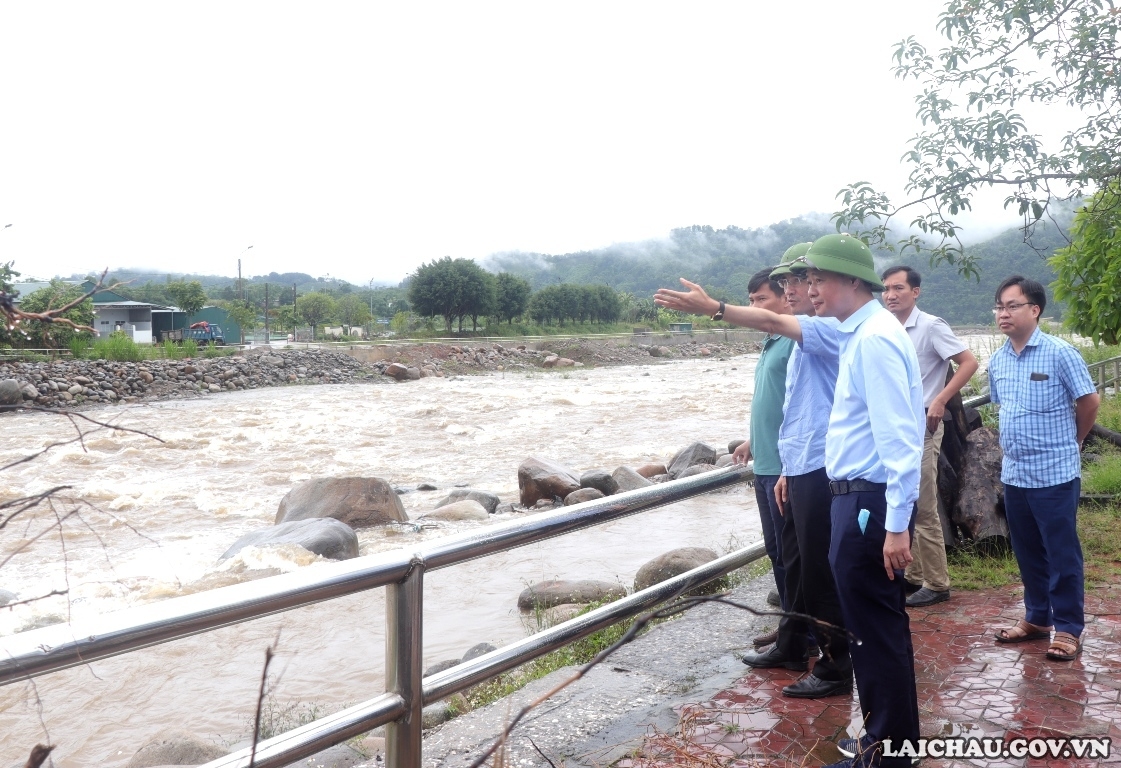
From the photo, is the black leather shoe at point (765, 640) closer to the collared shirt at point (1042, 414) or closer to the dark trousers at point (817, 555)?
the dark trousers at point (817, 555)

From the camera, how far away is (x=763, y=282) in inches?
153

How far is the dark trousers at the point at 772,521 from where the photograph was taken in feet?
12.8

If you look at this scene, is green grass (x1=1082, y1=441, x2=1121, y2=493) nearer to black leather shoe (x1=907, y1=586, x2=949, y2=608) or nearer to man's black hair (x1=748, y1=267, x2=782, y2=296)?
black leather shoe (x1=907, y1=586, x2=949, y2=608)

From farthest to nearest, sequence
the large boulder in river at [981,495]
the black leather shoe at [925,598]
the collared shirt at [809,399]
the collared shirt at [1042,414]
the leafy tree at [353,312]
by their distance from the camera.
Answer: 1. the leafy tree at [353,312]
2. the large boulder in river at [981,495]
3. the black leather shoe at [925,598]
4. the collared shirt at [1042,414]
5. the collared shirt at [809,399]

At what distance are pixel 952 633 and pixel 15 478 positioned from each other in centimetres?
1587

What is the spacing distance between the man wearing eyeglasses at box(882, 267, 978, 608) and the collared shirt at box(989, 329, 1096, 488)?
47 cm

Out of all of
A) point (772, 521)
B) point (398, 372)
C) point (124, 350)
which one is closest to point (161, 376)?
point (124, 350)

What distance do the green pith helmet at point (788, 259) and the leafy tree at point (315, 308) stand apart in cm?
7579

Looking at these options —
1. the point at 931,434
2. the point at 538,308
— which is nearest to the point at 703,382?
the point at 931,434

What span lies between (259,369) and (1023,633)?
34453 mm

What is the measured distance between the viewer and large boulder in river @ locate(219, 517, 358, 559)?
9.34m

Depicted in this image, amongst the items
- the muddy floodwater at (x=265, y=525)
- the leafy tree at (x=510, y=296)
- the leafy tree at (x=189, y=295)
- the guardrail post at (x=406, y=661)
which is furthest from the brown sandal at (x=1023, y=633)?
the leafy tree at (x=189, y=295)

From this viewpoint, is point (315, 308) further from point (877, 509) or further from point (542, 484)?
point (877, 509)

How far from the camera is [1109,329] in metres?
13.0
